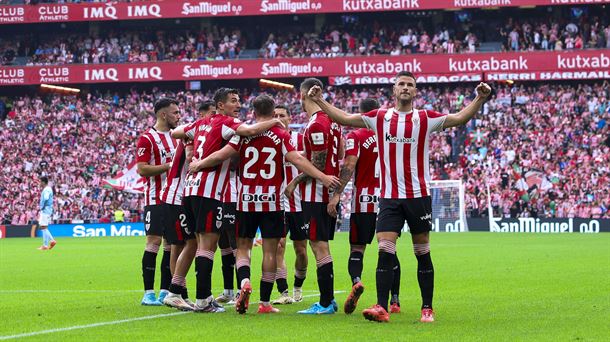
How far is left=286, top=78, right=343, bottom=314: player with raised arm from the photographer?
449 inches

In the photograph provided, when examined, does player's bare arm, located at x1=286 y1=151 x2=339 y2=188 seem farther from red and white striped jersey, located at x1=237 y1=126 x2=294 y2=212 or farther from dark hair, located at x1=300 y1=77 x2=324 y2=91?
dark hair, located at x1=300 y1=77 x2=324 y2=91

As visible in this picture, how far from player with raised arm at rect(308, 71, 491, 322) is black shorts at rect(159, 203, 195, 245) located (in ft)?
8.41

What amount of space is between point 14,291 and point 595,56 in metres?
39.5

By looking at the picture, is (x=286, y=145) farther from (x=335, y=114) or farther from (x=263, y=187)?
(x=335, y=114)

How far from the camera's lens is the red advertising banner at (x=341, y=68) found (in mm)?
50750

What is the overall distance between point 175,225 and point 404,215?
10.4 ft

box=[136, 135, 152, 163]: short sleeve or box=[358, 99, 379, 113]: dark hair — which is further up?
box=[358, 99, 379, 113]: dark hair

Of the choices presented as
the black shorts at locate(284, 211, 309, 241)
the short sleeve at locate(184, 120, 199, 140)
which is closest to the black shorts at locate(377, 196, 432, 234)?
the black shorts at locate(284, 211, 309, 241)

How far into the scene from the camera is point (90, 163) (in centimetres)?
5150

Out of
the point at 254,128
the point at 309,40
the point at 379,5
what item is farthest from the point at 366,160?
the point at 309,40

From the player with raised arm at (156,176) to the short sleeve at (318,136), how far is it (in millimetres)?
2235

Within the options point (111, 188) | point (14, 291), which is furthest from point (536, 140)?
point (14, 291)

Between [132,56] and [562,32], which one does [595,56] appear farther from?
[132,56]

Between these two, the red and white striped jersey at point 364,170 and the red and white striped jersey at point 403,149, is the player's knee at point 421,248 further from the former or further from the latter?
the red and white striped jersey at point 364,170
